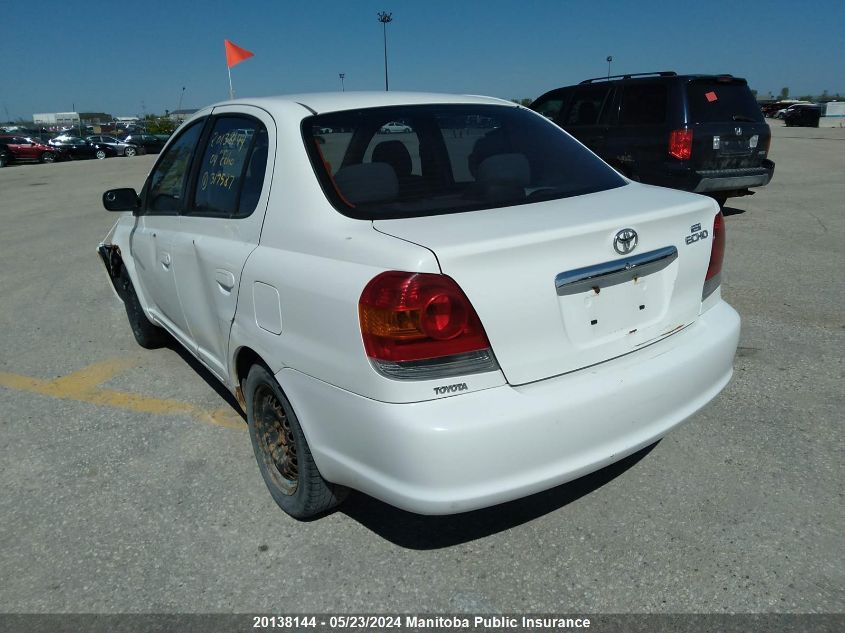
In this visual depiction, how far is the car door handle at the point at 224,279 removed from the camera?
275cm

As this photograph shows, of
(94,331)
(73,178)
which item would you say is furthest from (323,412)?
(73,178)

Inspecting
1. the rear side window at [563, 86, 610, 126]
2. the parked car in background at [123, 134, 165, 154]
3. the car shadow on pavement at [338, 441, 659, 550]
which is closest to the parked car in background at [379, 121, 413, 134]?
the car shadow on pavement at [338, 441, 659, 550]

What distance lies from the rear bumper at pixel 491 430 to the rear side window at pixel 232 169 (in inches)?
33.7

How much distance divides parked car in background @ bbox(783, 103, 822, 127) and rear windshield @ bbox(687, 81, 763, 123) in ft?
129

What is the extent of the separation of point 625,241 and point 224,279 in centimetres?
163

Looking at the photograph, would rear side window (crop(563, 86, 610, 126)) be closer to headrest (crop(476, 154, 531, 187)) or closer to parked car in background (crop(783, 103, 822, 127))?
headrest (crop(476, 154, 531, 187))

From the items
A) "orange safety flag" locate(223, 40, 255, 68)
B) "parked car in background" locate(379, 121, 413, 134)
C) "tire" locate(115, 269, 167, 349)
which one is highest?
"orange safety flag" locate(223, 40, 255, 68)

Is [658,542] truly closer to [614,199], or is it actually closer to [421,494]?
[421,494]

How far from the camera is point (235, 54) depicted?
13664 millimetres

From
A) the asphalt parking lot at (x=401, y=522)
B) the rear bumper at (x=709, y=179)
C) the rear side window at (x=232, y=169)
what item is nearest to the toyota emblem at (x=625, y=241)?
the asphalt parking lot at (x=401, y=522)

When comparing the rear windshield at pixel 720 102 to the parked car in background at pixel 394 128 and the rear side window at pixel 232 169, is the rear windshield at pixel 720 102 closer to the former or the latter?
the parked car in background at pixel 394 128

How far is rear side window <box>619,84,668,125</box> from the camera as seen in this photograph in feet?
27.7

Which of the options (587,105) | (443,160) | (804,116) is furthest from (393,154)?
(804,116)

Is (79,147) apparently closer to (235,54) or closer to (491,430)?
(235,54)
